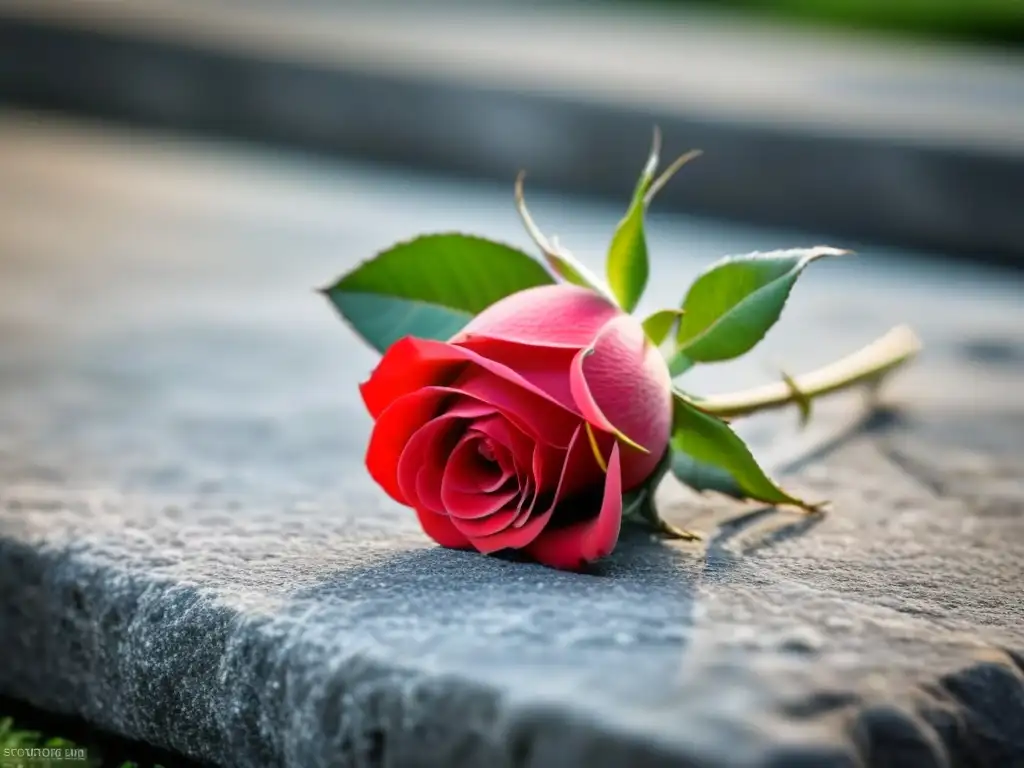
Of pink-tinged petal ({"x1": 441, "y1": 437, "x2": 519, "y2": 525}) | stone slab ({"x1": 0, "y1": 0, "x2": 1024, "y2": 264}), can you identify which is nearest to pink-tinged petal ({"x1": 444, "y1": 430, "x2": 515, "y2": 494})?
pink-tinged petal ({"x1": 441, "y1": 437, "x2": 519, "y2": 525})

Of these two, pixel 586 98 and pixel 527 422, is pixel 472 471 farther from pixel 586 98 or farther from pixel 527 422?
pixel 586 98

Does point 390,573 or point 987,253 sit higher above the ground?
point 987,253

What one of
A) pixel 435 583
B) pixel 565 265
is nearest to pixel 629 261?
pixel 565 265

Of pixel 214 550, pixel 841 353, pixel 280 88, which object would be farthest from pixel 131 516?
pixel 280 88

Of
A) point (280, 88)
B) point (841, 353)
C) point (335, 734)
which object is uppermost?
point (280, 88)

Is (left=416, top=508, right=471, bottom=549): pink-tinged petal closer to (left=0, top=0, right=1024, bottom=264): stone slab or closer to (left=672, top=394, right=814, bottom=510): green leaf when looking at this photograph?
(left=672, top=394, right=814, bottom=510): green leaf

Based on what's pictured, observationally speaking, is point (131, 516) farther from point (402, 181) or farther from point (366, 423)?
point (402, 181)
